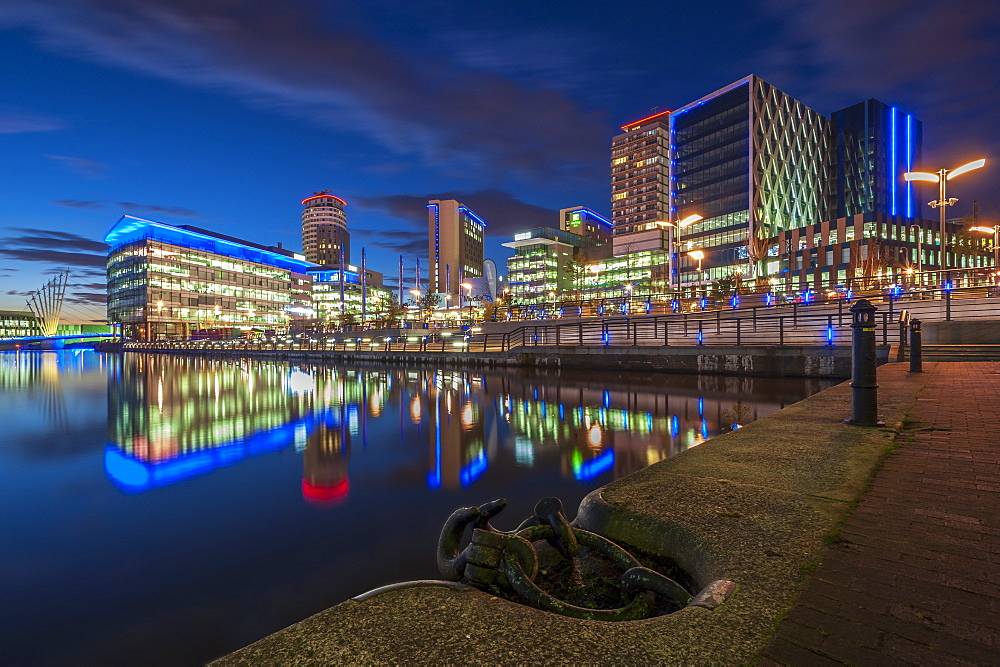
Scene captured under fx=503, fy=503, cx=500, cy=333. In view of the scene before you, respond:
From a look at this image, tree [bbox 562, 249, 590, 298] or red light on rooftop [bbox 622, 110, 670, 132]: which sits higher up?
red light on rooftop [bbox 622, 110, 670, 132]

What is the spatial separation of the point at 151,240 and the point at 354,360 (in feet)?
317

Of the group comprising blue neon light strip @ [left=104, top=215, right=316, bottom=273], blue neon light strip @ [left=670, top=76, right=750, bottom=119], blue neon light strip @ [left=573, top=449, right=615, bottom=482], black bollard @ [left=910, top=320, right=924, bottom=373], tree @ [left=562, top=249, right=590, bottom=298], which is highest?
blue neon light strip @ [left=670, top=76, right=750, bottom=119]

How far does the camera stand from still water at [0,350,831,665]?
3.18m

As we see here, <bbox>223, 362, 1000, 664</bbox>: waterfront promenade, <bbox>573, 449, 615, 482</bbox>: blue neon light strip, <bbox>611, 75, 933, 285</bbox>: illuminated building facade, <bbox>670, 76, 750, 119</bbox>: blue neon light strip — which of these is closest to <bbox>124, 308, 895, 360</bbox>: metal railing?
<bbox>573, 449, 615, 482</bbox>: blue neon light strip

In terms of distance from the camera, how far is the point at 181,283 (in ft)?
369

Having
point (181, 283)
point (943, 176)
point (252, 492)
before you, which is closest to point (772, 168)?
point (943, 176)

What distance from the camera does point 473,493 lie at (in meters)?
5.52

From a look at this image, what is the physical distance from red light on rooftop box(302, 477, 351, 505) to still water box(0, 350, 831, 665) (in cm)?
3

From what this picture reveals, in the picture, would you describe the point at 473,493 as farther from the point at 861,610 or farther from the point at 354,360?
the point at 354,360

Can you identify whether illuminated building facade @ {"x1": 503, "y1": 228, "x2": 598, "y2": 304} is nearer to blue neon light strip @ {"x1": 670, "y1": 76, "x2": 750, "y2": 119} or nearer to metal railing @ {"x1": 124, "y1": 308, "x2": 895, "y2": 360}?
blue neon light strip @ {"x1": 670, "y1": 76, "x2": 750, "y2": 119}

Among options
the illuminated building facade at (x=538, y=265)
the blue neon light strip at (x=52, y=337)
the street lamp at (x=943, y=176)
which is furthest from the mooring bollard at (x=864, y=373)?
the illuminated building facade at (x=538, y=265)

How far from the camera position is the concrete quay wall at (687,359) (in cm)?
1584

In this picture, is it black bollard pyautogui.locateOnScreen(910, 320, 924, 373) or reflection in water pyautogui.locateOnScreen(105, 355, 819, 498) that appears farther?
black bollard pyautogui.locateOnScreen(910, 320, 924, 373)

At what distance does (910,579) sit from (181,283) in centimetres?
13289
